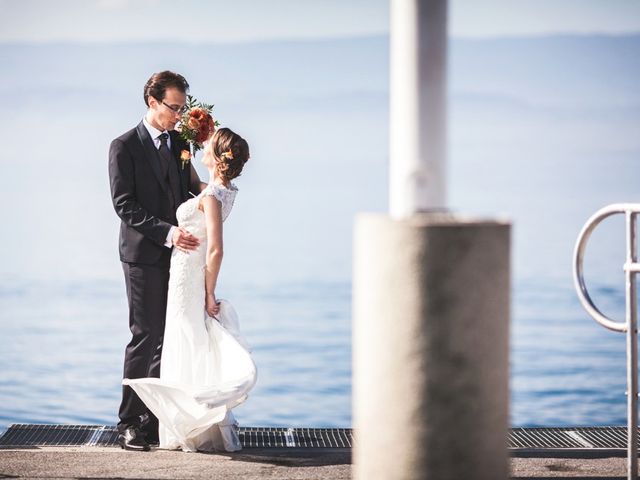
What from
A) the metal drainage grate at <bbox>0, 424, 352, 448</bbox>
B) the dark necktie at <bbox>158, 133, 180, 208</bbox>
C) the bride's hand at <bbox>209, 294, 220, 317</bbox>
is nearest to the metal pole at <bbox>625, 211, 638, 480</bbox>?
the metal drainage grate at <bbox>0, 424, 352, 448</bbox>

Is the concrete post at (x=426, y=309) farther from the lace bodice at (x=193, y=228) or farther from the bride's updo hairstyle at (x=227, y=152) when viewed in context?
the lace bodice at (x=193, y=228)

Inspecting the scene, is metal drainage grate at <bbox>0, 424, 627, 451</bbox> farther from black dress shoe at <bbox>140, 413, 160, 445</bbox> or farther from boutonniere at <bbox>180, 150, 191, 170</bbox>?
boutonniere at <bbox>180, 150, 191, 170</bbox>

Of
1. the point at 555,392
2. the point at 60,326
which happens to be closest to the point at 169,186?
the point at 555,392

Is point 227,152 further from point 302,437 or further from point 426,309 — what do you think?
point 426,309

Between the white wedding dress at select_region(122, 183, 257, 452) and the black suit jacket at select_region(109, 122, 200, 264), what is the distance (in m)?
0.10

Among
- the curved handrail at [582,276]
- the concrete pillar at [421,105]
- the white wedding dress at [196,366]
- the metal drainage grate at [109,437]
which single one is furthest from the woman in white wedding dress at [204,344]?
the concrete pillar at [421,105]

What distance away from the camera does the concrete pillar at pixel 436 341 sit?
2754 millimetres

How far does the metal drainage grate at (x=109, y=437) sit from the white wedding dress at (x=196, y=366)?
218mm

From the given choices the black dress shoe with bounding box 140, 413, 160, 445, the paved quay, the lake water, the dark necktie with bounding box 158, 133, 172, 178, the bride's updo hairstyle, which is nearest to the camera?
the paved quay

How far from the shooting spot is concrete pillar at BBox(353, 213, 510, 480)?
2.75 m

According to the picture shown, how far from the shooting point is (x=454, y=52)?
23.5m

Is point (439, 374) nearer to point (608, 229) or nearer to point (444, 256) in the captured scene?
point (444, 256)

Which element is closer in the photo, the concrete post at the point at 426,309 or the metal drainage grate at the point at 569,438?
the concrete post at the point at 426,309

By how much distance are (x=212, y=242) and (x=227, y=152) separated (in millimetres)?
396
